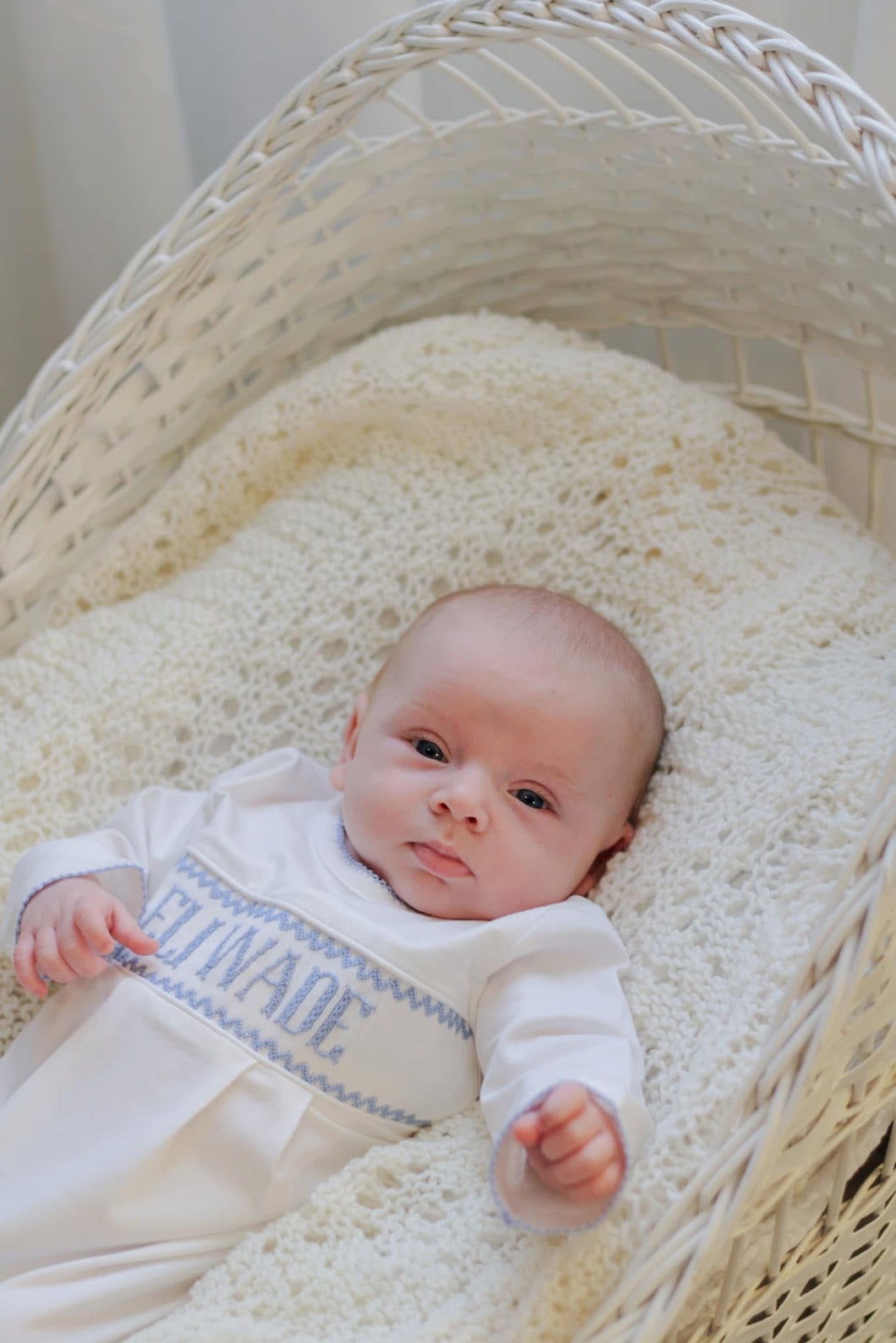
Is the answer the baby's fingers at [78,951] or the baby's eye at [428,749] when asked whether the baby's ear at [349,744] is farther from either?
the baby's fingers at [78,951]

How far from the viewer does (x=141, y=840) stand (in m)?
1.07

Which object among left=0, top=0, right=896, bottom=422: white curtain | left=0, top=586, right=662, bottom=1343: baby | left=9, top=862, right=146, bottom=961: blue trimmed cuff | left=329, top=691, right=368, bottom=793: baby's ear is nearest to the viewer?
left=0, top=586, right=662, bottom=1343: baby

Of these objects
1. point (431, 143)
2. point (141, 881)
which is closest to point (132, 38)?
point (431, 143)

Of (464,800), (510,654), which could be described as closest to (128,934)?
(464,800)

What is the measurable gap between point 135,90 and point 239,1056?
1089 millimetres

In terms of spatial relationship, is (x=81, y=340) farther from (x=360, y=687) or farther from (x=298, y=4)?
(x=298, y=4)

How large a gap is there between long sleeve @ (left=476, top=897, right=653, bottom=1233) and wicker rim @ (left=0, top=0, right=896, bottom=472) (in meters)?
0.56

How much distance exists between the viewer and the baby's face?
0.96 m

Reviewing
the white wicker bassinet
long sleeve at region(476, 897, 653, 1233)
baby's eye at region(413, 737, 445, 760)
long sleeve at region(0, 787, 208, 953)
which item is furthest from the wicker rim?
long sleeve at region(476, 897, 653, 1233)

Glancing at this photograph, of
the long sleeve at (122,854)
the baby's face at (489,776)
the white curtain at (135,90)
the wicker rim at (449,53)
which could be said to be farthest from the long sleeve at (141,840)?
the white curtain at (135,90)

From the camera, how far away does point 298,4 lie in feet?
4.46

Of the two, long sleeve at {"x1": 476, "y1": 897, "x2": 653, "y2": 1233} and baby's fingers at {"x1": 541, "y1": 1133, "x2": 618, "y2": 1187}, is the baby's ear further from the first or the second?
baby's fingers at {"x1": 541, "y1": 1133, "x2": 618, "y2": 1187}

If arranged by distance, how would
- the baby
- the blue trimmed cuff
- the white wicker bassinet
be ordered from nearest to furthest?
1. the white wicker bassinet
2. the baby
3. the blue trimmed cuff

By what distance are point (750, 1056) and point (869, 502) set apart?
2.30 ft
